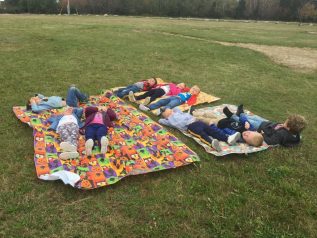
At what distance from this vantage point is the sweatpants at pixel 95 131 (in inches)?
230

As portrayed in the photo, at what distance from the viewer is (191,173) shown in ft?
17.3

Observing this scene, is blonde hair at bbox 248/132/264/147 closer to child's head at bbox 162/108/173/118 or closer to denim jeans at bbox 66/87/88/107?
child's head at bbox 162/108/173/118

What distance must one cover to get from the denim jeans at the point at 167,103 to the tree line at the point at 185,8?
5428cm

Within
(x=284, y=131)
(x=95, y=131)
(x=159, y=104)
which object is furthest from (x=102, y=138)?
(x=284, y=131)

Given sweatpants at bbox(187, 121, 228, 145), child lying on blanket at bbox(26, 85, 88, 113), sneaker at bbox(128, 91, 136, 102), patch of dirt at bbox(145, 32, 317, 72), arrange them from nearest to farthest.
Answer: sweatpants at bbox(187, 121, 228, 145) < child lying on blanket at bbox(26, 85, 88, 113) < sneaker at bbox(128, 91, 136, 102) < patch of dirt at bbox(145, 32, 317, 72)

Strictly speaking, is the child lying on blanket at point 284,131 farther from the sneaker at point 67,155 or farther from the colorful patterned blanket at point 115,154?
the sneaker at point 67,155

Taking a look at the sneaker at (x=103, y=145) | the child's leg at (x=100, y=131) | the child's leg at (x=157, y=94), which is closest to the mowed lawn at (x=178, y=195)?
the sneaker at (x=103, y=145)

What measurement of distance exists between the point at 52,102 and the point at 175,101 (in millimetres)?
3058

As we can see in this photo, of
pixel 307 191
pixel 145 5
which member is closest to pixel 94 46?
pixel 307 191

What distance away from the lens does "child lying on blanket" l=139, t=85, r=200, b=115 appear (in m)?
8.03

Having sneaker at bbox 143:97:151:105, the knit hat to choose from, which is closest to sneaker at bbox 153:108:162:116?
sneaker at bbox 143:97:151:105

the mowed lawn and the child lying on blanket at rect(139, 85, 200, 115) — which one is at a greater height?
the child lying on blanket at rect(139, 85, 200, 115)

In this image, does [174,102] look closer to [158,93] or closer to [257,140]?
[158,93]

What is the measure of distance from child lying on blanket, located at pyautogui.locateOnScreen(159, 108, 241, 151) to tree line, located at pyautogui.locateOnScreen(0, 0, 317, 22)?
55.6 m
